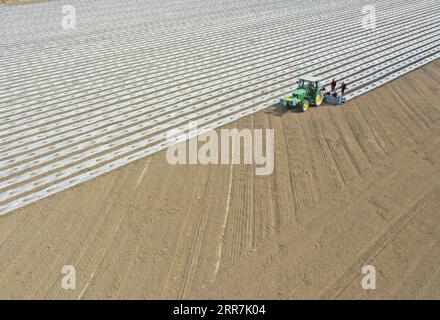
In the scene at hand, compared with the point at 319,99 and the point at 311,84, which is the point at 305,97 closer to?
the point at 311,84

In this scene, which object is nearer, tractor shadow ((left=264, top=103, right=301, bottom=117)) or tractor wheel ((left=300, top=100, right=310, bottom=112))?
tractor wheel ((left=300, top=100, right=310, bottom=112))

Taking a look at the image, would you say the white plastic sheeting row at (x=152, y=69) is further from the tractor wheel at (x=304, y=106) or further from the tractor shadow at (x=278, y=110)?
the tractor wheel at (x=304, y=106)

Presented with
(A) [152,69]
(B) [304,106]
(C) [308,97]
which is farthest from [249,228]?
(A) [152,69]

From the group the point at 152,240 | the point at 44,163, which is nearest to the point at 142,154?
the point at 44,163

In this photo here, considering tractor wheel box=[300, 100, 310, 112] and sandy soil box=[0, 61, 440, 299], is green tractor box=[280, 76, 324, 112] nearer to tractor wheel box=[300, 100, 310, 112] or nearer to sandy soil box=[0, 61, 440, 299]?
tractor wheel box=[300, 100, 310, 112]

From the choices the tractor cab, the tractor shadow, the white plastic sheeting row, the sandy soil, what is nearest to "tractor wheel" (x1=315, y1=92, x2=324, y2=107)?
the tractor cab

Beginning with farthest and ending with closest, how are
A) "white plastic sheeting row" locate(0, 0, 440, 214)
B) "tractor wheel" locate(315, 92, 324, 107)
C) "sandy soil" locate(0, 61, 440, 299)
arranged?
1. "tractor wheel" locate(315, 92, 324, 107)
2. "white plastic sheeting row" locate(0, 0, 440, 214)
3. "sandy soil" locate(0, 61, 440, 299)
